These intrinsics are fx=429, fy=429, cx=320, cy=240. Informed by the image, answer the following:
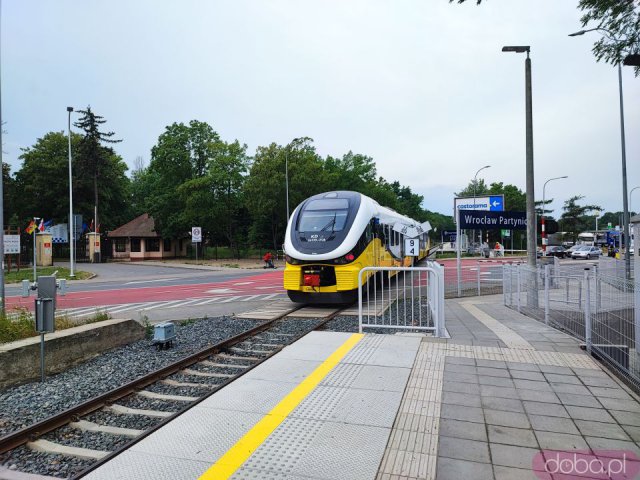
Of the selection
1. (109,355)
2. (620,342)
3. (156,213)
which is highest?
(156,213)

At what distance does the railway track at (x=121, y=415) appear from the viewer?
3879mm

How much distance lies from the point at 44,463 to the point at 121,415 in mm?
1067

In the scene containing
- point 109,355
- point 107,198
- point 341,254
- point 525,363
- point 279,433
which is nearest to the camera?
point 279,433

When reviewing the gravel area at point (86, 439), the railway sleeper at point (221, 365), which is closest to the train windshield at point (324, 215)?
the railway sleeper at point (221, 365)

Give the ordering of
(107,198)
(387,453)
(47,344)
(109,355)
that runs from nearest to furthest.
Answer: (387,453)
(47,344)
(109,355)
(107,198)

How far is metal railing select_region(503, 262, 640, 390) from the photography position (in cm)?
514

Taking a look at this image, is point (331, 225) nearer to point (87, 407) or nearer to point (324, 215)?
point (324, 215)

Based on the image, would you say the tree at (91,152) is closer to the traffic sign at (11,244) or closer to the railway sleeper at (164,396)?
the traffic sign at (11,244)

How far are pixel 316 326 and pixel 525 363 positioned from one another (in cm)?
436

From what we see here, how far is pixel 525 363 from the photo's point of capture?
582 cm

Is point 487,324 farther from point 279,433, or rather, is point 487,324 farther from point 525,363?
point 279,433

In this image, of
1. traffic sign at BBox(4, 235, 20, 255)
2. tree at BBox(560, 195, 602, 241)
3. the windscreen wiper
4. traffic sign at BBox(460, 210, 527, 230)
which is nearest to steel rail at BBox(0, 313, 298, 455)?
the windscreen wiper

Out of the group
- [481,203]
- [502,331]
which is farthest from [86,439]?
[481,203]

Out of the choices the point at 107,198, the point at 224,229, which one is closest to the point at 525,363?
the point at 224,229
